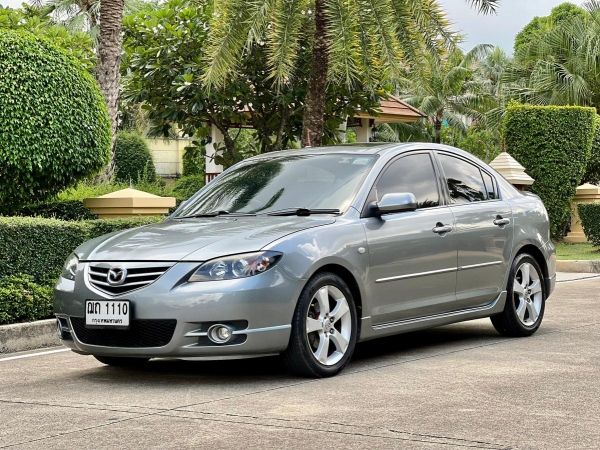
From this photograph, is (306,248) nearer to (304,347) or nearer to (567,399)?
(304,347)

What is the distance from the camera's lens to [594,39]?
33.2m

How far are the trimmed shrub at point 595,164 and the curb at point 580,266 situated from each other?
6.92 metres

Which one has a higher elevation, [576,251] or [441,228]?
[441,228]

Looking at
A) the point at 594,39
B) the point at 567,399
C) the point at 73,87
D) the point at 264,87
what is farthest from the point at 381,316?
the point at 594,39

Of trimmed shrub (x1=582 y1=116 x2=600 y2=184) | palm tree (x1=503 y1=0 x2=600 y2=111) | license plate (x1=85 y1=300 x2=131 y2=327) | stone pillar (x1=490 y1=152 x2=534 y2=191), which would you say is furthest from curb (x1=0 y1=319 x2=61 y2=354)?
palm tree (x1=503 y1=0 x2=600 y2=111)

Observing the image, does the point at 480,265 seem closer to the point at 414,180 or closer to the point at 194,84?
the point at 414,180

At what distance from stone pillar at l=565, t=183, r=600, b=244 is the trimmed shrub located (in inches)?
24.3

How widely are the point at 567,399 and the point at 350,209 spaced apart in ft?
7.08

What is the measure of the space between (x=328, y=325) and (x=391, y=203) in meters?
1.09

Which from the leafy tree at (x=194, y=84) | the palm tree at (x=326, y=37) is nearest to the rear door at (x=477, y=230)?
the palm tree at (x=326, y=37)

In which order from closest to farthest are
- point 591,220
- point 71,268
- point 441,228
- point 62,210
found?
1. point 71,268
2. point 441,228
3. point 62,210
4. point 591,220

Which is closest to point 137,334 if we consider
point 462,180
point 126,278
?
point 126,278

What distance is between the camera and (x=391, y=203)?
27.4ft

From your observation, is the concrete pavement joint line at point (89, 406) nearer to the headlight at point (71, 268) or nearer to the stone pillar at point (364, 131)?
the headlight at point (71, 268)
